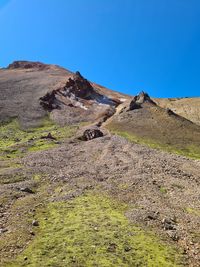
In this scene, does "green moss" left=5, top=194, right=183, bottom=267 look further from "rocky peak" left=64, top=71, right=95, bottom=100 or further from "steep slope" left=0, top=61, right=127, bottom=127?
"rocky peak" left=64, top=71, right=95, bottom=100

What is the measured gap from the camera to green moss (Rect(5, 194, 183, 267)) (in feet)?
72.7

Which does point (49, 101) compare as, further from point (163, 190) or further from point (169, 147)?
point (163, 190)

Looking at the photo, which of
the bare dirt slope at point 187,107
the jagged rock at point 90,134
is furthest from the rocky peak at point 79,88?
the jagged rock at point 90,134

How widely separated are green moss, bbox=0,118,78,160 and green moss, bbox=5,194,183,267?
3518cm

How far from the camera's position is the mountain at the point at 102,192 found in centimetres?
2391

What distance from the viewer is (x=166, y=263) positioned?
899 inches

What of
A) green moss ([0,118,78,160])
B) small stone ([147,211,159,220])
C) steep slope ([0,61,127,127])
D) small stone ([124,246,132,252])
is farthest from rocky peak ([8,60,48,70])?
small stone ([124,246,132,252])

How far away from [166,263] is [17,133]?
78.0 meters

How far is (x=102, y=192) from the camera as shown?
39.4 metres

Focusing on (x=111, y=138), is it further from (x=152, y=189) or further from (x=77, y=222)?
(x=77, y=222)

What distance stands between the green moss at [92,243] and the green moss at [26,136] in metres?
35.2

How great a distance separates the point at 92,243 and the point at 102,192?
588 inches

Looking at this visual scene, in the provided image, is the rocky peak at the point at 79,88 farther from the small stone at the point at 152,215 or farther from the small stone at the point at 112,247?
the small stone at the point at 112,247

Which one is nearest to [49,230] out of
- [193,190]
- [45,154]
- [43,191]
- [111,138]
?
[43,191]
